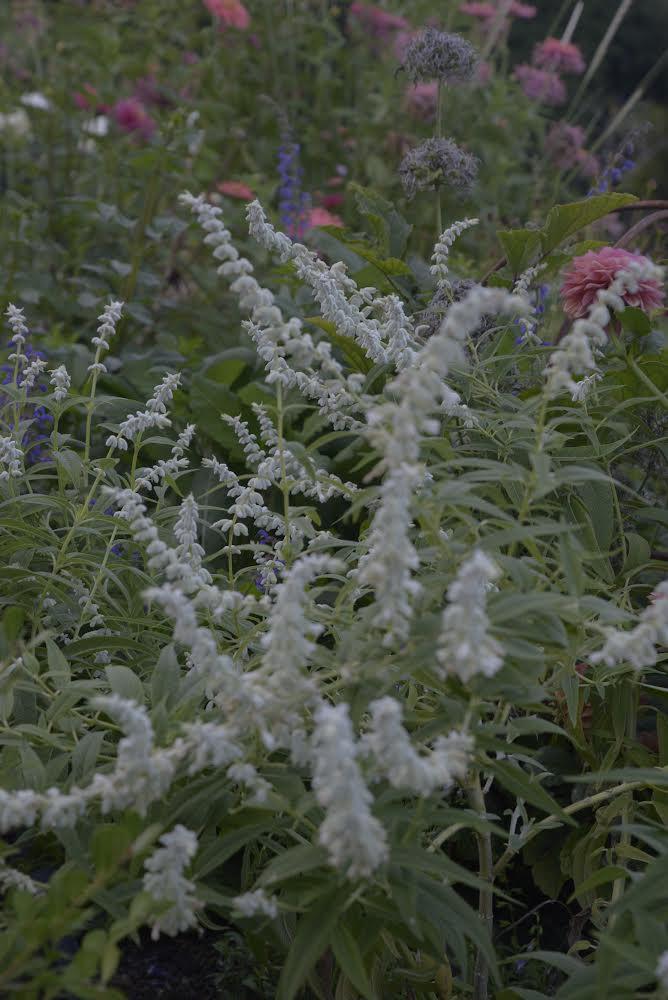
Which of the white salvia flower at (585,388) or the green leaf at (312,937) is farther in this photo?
the white salvia flower at (585,388)

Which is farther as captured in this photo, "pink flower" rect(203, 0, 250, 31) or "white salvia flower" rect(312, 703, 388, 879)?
"pink flower" rect(203, 0, 250, 31)

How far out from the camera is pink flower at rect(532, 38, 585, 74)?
432 cm

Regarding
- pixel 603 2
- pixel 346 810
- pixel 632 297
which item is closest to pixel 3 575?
pixel 346 810

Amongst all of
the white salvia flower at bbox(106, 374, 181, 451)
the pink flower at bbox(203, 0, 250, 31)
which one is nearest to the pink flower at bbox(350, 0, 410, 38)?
the pink flower at bbox(203, 0, 250, 31)

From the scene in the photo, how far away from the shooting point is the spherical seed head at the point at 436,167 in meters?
2.17

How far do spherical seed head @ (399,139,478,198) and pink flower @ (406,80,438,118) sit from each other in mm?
1863

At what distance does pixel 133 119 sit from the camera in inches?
167

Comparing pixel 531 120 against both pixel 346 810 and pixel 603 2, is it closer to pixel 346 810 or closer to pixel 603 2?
pixel 346 810

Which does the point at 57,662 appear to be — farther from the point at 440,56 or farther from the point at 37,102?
the point at 37,102

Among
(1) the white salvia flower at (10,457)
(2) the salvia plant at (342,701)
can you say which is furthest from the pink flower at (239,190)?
(1) the white salvia flower at (10,457)

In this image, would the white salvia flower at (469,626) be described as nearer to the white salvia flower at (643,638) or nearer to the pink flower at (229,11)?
the white salvia flower at (643,638)

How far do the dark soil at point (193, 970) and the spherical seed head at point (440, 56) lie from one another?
1.66m

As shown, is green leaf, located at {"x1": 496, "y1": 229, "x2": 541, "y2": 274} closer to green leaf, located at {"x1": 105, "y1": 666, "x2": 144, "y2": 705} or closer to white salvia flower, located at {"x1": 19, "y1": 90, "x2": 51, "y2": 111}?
green leaf, located at {"x1": 105, "y1": 666, "x2": 144, "y2": 705}

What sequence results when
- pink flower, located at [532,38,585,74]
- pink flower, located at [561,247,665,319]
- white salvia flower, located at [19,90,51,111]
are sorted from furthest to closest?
pink flower, located at [532,38,585,74] → white salvia flower, located at [19,90,51,111] → pink flower, located at [561,247,665,319]
